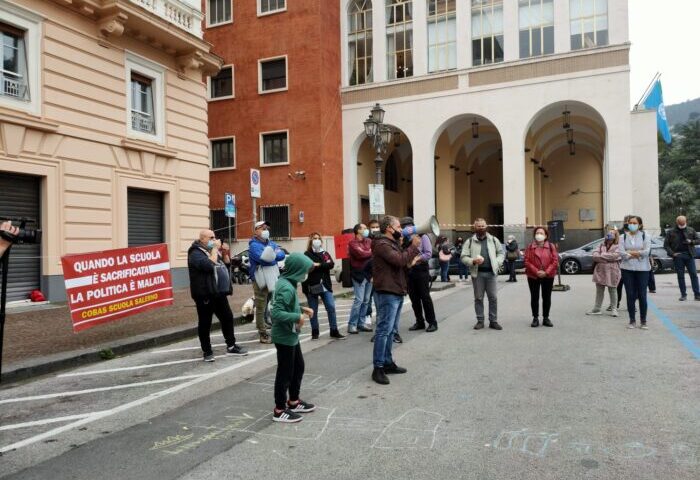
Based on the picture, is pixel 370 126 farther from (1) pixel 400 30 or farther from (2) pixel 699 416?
(1) pixel 400 30

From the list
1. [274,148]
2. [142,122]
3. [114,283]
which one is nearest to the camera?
[114,283]

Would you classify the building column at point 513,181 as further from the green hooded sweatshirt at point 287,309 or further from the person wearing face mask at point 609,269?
the green hooded sweatshirt at point 287,309

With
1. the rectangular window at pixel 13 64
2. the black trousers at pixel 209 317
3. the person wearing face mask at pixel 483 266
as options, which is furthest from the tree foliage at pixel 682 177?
the rectangular window at pixel 13 64

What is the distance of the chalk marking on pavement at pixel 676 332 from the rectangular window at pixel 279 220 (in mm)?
18034

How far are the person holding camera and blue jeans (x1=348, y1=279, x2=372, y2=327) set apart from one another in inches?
201

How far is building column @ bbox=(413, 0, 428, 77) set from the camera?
27.5 metres

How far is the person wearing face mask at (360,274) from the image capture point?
896 cm

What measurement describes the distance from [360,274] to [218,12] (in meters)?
24.1

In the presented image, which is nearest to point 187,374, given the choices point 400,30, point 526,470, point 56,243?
point 526,470

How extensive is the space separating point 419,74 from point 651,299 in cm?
1815

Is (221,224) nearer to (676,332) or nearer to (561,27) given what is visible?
(561,27)

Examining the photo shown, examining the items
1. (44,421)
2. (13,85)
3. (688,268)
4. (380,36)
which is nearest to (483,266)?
(688,268)

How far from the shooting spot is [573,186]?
36.1 m

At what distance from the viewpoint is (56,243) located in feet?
41.8
